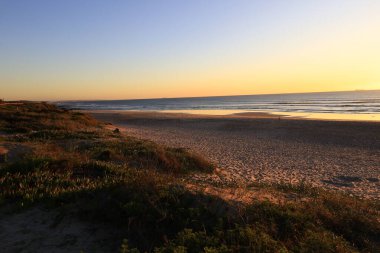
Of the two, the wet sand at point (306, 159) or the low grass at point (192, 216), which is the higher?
the low grass at point (192, 216)

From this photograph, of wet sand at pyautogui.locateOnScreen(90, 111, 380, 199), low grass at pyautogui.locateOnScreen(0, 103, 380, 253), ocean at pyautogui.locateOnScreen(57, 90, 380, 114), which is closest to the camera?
low grass at pyautogui.locateOnScreen(0, 103, 380, 253)

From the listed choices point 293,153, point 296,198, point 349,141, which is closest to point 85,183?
point 296,198

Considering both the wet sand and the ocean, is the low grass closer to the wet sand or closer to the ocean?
the wet sand

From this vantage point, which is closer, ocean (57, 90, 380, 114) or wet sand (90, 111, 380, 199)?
wet sand (90, 111, 380, 199)

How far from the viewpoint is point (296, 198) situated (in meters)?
6.61

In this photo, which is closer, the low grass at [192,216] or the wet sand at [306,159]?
the low grass at [192,216]

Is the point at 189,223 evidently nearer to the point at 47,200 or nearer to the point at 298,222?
the point at 298,222

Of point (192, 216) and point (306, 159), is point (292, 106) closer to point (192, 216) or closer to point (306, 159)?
point (306, 159)

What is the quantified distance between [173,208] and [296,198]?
117 inches

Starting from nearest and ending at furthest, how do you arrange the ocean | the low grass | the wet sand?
the low grass < the wet sand < the ocean

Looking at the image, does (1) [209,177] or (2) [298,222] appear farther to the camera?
(1) [209,177]

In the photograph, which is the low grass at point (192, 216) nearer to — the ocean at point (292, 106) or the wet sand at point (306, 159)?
the wet sand at point (306, 159)

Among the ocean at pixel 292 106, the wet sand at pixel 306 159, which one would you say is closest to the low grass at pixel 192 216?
the wet sand at pixel 306 159

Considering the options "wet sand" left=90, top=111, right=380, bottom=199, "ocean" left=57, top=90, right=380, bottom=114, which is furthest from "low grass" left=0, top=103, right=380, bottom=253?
"ocean" left=57, top=90, right=380, bottom=114
